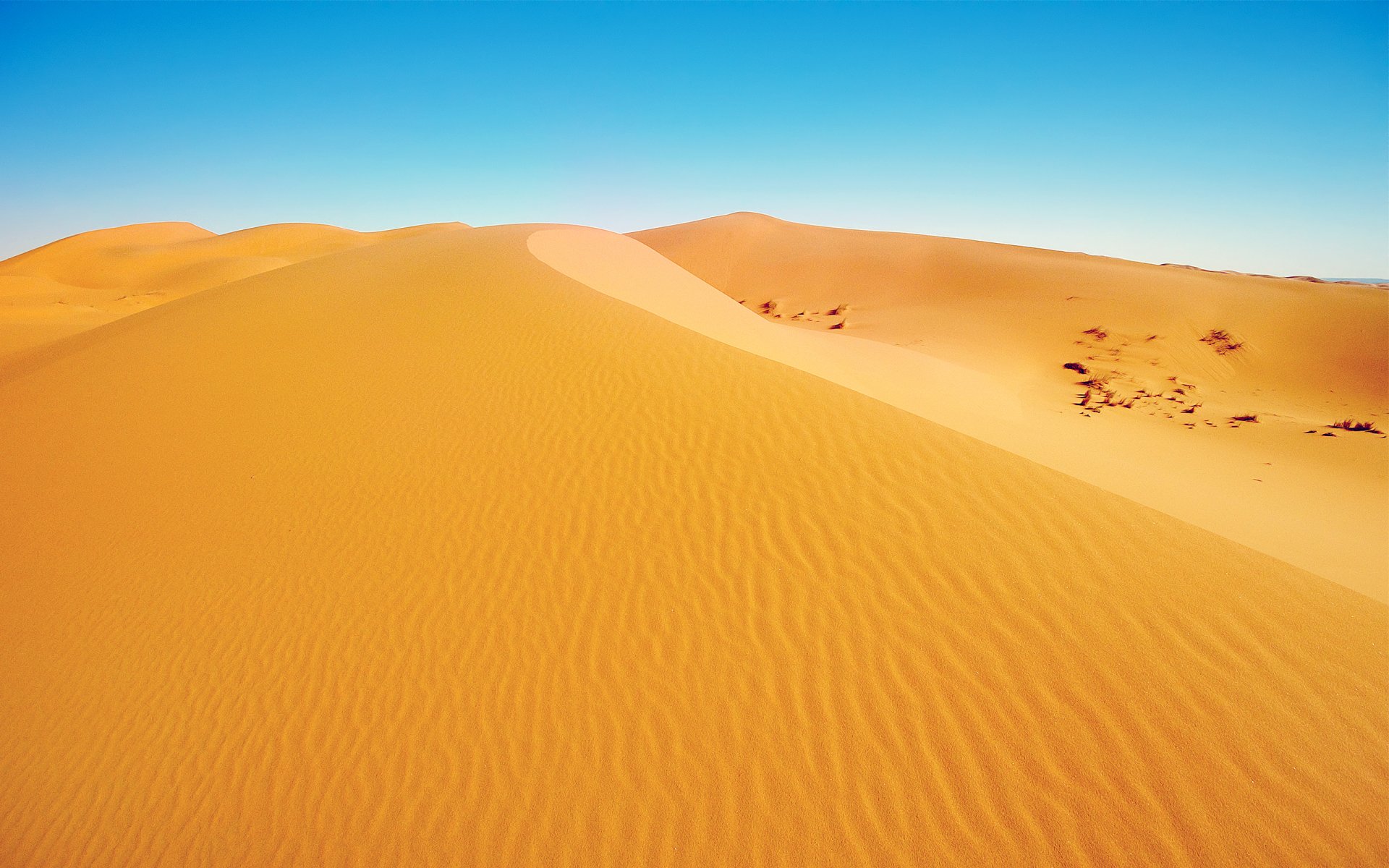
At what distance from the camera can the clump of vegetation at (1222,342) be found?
1798cm

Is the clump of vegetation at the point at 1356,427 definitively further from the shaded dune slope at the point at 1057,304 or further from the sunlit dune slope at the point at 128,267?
the sunlit dune slope at the point at 128,267

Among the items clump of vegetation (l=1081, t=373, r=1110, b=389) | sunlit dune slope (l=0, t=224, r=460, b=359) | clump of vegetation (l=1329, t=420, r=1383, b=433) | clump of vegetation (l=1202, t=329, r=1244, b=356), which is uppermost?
sunlit dune slope (l=0, t=224, r=460, b=359)

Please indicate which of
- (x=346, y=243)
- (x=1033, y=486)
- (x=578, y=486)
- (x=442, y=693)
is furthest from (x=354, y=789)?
(x=346, y=243)

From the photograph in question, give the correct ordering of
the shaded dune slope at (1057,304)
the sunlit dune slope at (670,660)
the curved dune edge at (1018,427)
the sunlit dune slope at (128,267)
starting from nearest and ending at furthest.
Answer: the sunlit dune slope at (670,660) → the curved dune edge at (1018,427) → the shaded dune slope at (1057,304) → the sunlit dune slope at (128,267)

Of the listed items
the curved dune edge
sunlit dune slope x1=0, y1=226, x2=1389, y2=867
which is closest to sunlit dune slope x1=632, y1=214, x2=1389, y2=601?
the curved dune edge

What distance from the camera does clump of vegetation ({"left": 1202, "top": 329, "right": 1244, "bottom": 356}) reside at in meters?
18.0

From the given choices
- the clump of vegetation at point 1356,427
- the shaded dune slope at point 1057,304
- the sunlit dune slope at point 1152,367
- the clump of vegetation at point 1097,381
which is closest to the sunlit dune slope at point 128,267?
the sunlit dune slope at point 1152,367

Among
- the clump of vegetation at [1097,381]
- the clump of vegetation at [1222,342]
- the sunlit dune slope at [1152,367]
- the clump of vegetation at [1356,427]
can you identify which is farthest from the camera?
the clump of vegetation at [1222,342]

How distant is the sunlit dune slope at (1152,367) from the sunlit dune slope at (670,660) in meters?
2.18

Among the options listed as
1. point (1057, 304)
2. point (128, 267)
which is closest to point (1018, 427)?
point (1057, 304)

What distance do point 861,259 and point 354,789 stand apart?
35771 mm

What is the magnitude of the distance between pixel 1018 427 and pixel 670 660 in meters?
7.76

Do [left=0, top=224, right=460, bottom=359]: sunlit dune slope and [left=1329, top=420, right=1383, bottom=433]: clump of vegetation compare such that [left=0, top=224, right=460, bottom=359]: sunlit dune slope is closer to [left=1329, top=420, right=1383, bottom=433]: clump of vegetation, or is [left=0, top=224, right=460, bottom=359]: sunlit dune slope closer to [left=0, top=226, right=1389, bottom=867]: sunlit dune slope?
[left=0, top=226, right=1389, bottom=867]: sunlit dune slope

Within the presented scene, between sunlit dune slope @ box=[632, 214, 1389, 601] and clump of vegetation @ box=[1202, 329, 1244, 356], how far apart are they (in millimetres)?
87
